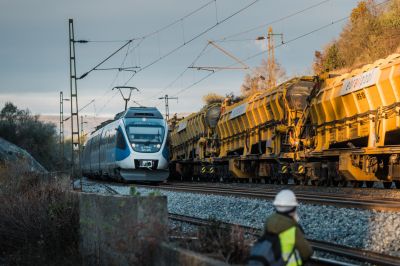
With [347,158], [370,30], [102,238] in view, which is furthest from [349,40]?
[102,238]

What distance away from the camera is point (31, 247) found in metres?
14.8

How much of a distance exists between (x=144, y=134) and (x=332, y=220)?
20.8 m

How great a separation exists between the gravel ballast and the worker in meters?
4.28

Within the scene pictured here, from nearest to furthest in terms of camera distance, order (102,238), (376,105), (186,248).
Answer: (186,248) → (102,238) → (376,105)

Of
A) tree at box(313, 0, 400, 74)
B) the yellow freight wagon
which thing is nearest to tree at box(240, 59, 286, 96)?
tree at box(313, 0, 400, 74)

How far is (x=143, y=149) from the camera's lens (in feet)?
106

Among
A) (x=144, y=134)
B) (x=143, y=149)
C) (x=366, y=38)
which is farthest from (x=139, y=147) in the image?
(x=366, y=38)

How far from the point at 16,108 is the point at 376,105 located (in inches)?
2597

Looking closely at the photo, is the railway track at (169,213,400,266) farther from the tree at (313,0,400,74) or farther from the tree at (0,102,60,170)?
the tree at (0,102,60,170)

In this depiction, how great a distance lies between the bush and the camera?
14.1m

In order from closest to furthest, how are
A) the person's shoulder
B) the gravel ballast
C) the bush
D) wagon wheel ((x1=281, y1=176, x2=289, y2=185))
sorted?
the person's shoulder
the gravel ballast
the bush
wagon wheel ((x1=281, y1=176, x2=289, y2=185))

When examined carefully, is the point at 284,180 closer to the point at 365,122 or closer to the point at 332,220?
the point at 365,122

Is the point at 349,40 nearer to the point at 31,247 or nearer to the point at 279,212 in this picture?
the point at 31,247

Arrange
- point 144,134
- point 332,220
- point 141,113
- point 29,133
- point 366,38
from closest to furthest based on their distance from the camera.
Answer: point 332,220, point 144,134, point 141,113, point 366,38, point 29,133
